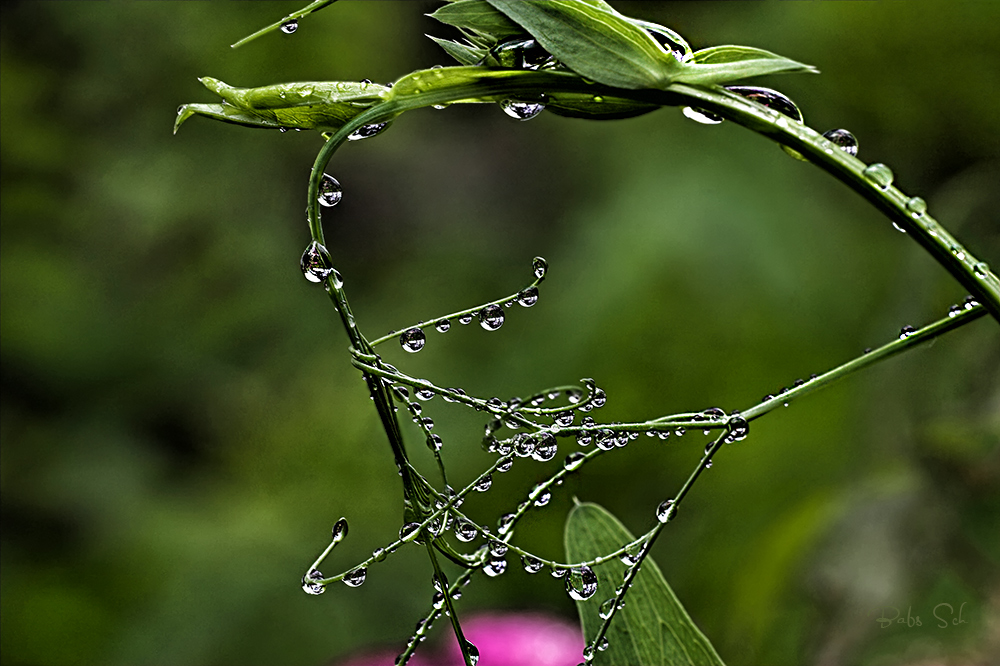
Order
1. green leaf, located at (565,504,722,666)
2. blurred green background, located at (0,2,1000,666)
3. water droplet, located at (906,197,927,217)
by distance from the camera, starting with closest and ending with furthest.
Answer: water droplet, located at (906,197,927,217)
green leaf, located at (565,504,722,666)
blurred green background, located at (0,2,1000,666)

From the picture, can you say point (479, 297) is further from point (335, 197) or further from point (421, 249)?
point (335, 197)

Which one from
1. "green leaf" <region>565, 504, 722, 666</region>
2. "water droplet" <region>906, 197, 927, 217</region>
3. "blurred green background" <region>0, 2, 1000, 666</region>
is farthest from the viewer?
"blurred green background" <region>0, 2, 1000, 666</region>

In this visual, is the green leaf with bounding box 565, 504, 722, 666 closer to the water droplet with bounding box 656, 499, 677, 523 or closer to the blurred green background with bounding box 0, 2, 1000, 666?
the water droplet with bounding box 656, 499, 677, 523

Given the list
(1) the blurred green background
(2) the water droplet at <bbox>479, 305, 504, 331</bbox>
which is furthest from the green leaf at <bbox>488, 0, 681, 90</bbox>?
(1) the blurred green background

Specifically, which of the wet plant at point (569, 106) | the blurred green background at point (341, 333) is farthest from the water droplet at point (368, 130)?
the blurred green background at point (341, 333)

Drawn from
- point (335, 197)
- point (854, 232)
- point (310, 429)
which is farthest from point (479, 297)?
point (335, 197)

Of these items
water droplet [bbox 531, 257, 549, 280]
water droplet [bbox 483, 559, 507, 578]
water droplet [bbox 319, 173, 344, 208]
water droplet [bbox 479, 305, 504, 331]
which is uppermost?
water droplet [bbox 319, 173, 344, 208]

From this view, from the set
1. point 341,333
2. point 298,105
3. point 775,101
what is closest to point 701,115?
point 775,101

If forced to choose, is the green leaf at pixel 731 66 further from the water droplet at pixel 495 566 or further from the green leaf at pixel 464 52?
the water droplet at pixel 495 566
